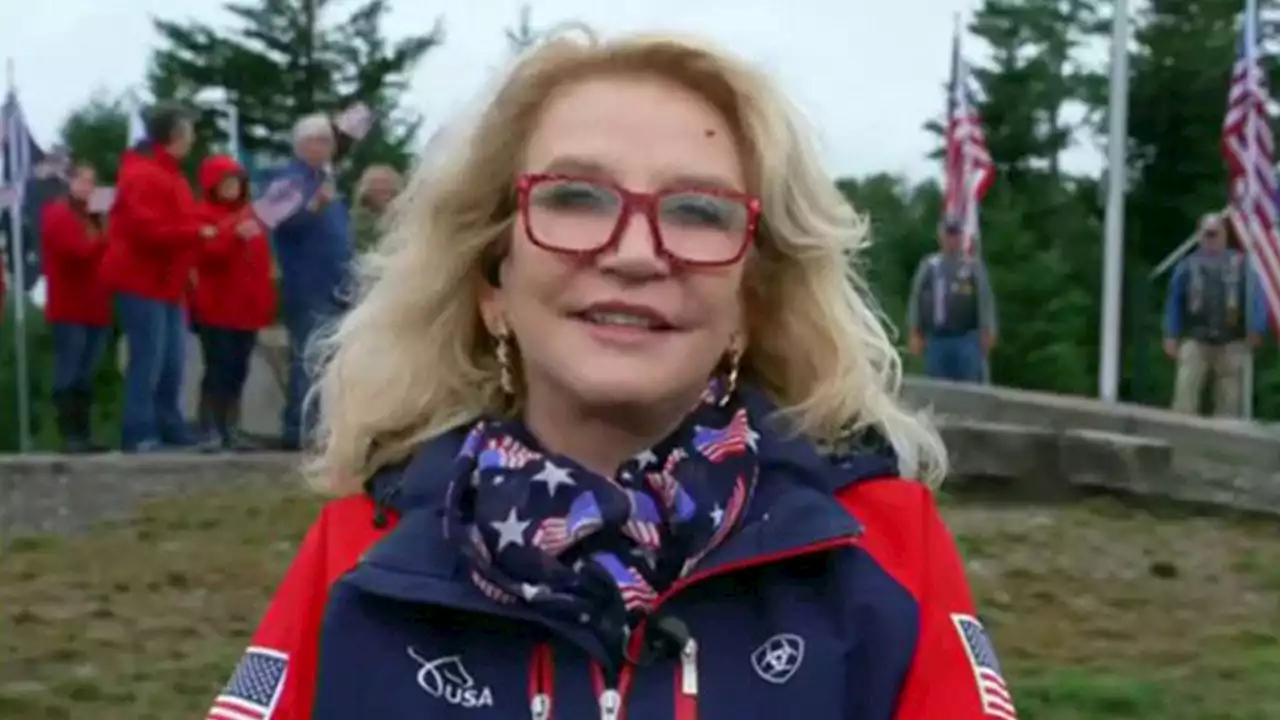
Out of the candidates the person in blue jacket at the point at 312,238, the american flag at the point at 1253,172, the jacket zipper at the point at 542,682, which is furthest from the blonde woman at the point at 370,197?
the american flag at the point at 1253,172

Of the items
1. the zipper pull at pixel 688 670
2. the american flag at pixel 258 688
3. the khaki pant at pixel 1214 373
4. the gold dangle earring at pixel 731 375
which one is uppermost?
the gold dangle earring at pixel 731 375

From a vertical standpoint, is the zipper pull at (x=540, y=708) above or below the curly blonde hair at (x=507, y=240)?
below

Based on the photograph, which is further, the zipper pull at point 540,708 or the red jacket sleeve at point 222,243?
the red jacket sleeve at point 222,243

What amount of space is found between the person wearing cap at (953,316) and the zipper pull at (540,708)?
14.1 m

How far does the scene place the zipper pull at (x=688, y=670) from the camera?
7.51ft

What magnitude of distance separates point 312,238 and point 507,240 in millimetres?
8617

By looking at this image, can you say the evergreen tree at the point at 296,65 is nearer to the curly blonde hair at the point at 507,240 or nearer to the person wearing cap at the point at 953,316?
the person wearing cap at the point at 953,316

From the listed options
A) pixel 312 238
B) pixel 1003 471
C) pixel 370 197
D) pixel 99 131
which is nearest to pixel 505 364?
pixel 1003 471

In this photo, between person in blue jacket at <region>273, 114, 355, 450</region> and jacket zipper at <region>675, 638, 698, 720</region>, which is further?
person in blue jacket at <region>273, 114, 355, 450</region>

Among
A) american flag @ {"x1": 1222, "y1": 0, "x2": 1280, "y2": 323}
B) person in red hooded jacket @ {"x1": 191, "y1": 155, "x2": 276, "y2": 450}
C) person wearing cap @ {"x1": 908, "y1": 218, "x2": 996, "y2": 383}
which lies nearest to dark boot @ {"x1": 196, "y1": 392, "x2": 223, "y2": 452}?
person in red hooded jacket @ {"x1": 191, "y1": 155, "x2": 276, "y2": 450}

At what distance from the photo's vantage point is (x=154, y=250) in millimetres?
10625

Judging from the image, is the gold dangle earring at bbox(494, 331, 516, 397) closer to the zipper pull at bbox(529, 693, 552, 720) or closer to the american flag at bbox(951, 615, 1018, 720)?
the zipper pull at bbox(529, 693, 552, 720)

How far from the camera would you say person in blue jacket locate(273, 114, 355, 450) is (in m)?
10.8

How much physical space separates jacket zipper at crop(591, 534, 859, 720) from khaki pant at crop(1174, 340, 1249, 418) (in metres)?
15.0
